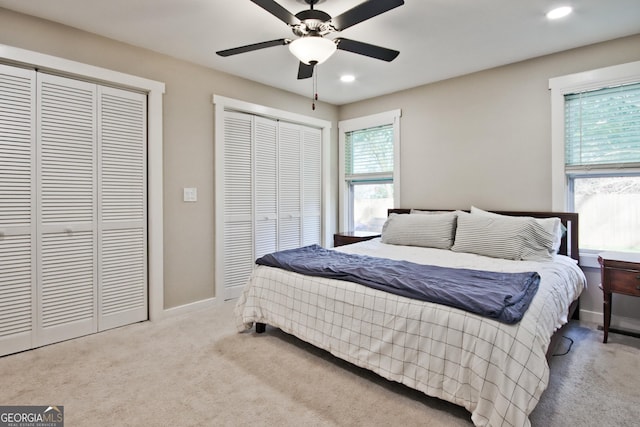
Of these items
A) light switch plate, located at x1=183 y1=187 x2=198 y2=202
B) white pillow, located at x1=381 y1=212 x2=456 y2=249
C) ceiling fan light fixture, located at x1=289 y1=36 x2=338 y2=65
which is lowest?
white pillow, located at x1=381 y1=212 x2=456 y2=249

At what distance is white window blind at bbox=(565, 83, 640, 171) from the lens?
2686 mm

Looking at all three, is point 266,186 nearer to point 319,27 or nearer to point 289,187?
point 289,187

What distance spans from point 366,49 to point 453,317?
1761 mm

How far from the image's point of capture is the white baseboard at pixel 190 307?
3.13 meters

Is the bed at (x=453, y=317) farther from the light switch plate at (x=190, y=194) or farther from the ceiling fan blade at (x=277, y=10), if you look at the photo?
the ceiling fan blade at (x=277, y=10)

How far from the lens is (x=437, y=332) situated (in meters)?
1.65

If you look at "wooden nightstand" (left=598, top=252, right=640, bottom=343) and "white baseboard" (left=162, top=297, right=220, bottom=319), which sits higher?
"wooden nightstand" (left=598, top=252, right=640, bottom=343)

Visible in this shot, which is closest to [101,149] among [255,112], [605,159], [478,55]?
[255,112]

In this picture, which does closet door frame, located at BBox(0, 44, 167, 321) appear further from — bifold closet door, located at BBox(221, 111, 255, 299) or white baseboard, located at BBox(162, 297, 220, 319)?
bifold closet door, located at BBox(221, 111, 255, 299)

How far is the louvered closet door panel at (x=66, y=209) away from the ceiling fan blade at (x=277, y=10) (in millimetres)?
1851

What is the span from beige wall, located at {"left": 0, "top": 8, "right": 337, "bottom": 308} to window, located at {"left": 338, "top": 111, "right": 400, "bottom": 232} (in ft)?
5.61

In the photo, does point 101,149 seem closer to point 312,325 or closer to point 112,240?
point 112,240

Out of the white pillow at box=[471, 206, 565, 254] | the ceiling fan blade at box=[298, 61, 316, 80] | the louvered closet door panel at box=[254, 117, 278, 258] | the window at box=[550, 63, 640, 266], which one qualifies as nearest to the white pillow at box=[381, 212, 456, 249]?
the white pillow at box=[471, 206, 565, 254]

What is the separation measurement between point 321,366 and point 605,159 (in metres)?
2.91
